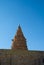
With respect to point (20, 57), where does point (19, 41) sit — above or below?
above

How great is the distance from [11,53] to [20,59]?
5.02ft

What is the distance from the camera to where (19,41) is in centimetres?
3612

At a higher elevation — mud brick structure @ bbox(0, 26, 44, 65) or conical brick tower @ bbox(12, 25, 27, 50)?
conical brick tower @ bbox(12, 25, 27, 50)

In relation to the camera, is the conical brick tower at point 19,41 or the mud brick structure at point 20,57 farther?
the conical brick tower at point 19,41

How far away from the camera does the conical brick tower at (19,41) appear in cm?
3556

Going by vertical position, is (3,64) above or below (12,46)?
below

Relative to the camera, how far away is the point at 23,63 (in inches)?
1072

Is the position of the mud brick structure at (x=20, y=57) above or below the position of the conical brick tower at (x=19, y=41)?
below

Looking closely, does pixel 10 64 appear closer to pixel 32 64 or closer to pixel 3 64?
pixel 3 64

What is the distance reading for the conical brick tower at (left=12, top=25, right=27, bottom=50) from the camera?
35.6 metres

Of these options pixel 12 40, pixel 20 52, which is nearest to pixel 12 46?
pixel 12 40

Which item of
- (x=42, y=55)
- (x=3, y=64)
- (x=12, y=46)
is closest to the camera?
(x=3, y=64)

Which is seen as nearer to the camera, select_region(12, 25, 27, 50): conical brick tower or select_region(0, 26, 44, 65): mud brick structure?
select_region(0, 26, 44, 65): mud brick structure

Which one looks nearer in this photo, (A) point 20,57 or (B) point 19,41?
(A) point 20,57
